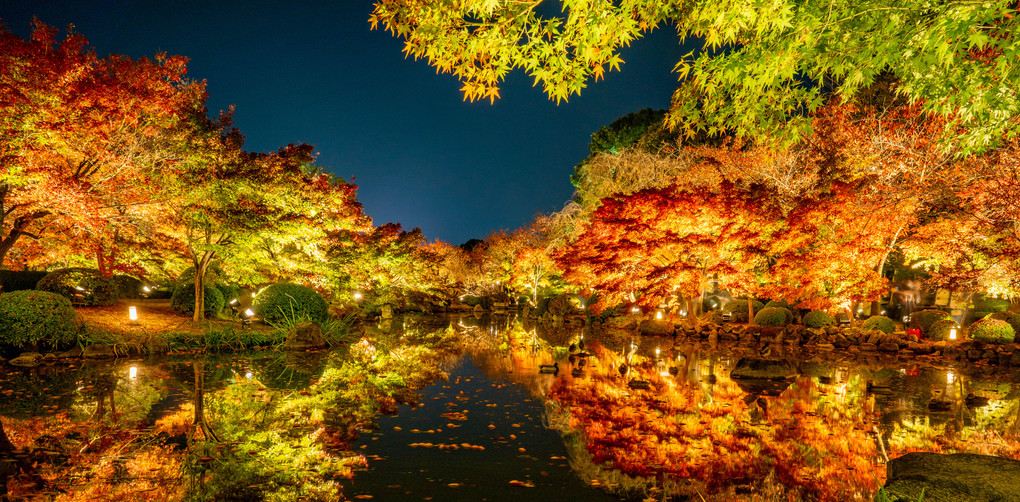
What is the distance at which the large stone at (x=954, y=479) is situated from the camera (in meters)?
3.21

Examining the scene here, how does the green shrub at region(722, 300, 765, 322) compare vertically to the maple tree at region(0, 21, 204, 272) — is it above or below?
below

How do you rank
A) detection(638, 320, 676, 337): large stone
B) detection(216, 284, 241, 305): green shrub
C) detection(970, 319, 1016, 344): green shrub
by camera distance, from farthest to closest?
detection(638, 320, 676, 337): large stone < detection(216, 284, 241, 305): green shrub < detection(970, 319, 1016, 344): green shrub

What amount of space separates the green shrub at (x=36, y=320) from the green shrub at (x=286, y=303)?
15.0 feet

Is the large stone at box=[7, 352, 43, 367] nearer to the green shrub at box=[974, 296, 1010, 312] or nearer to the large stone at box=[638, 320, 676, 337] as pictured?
the large stone at box=[638, 320, 676, 337]

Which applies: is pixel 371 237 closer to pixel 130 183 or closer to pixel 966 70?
pixel 130 183

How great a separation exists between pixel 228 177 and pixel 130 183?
8.32 ft

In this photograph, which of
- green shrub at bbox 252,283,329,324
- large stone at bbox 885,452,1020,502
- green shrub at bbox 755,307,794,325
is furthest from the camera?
green shrub at bbox 755,307,794,325

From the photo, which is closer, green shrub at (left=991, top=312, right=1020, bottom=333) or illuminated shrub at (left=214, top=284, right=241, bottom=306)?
green shrub at (left=991, top=312, right=1020, bottom=333)

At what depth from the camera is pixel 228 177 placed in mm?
12562

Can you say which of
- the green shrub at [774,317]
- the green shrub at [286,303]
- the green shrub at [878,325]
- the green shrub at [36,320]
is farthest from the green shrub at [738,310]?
the green shrub at [36,320]

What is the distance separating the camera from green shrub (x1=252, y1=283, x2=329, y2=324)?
46.3 ft

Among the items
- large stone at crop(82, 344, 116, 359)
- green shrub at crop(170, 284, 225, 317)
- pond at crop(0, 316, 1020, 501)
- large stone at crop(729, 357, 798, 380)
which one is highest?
green shrub at crop(170, 284, 225, 317)

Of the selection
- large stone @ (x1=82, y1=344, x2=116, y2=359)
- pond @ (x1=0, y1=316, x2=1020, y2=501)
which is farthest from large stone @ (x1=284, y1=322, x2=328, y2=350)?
large stone @ (x1=82, y1=344, x2=116, y2=359)

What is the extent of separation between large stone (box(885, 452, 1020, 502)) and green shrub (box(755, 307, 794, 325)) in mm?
15151
